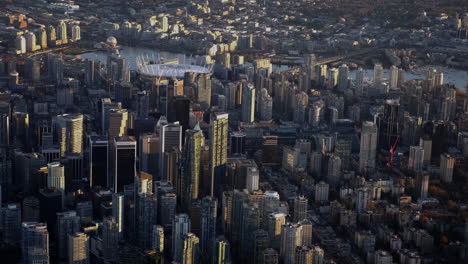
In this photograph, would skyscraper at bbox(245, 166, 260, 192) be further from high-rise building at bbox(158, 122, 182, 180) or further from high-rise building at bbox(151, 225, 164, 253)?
high-rise building at bbox(151, 225, 164, 253)

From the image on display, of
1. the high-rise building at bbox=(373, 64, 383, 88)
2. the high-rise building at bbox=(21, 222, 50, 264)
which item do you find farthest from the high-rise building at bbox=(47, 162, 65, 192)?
the high-rise building at bbox=(373, 64, 383, 88)

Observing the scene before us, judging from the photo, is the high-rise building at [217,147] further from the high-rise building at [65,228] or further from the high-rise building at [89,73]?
the high-rise building at [89,73]

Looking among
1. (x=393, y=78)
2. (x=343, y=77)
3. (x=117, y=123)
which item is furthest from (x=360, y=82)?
(x=117, y=123)

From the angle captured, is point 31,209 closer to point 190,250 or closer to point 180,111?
point 190,250

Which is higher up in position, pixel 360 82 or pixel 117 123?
pixel 360 82

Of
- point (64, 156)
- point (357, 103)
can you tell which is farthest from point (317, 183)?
point (357, 103)

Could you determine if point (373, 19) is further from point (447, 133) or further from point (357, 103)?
point (447, 133)
